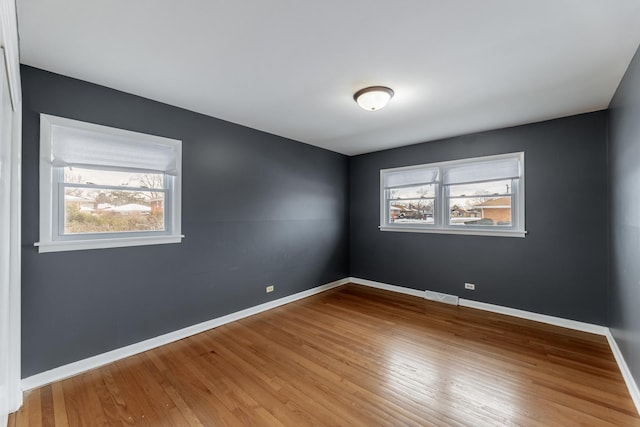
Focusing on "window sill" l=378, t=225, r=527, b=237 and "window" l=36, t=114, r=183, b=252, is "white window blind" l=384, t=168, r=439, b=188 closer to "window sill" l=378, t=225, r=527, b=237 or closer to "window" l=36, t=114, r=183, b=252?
"window sill" l=378, t=225, r=527, b=237

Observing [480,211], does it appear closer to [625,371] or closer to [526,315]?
[526,315]

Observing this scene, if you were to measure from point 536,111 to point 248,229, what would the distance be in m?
3.69

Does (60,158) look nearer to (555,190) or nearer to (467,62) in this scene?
(467,62)

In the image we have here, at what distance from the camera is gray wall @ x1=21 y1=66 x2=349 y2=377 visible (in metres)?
2.22

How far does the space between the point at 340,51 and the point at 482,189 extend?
3.03 meters

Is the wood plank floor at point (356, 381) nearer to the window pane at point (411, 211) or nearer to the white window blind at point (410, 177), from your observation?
the window pane at point (411, 211)

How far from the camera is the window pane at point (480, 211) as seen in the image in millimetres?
3785

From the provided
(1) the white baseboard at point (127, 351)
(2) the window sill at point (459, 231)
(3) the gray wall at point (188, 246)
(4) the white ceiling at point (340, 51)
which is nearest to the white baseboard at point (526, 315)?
(2) the window sill at point (459, 231)

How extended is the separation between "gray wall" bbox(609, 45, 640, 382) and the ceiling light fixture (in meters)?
1.72

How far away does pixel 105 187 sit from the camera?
8.47ft

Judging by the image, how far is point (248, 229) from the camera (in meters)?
3.71

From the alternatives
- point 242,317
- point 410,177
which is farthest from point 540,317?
point 242,317

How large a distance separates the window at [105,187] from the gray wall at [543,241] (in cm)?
358

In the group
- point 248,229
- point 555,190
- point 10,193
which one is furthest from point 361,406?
point 555,190
